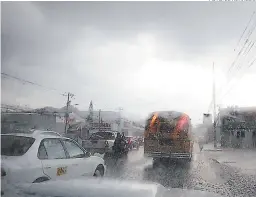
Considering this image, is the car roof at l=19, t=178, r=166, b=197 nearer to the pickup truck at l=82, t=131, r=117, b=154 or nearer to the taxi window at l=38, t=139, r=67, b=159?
the taxi window at l=38, t=139, r=67, b=159

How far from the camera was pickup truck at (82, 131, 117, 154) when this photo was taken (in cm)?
1722

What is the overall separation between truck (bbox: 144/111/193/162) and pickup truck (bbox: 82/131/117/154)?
350 centimetres

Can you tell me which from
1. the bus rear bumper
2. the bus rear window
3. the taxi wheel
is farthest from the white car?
the bus rear bumper

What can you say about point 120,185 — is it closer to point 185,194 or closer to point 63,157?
point 185,194

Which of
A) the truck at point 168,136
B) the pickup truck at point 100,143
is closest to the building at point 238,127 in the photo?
the pickup truck at point 100,143

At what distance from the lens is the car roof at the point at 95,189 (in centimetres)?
327

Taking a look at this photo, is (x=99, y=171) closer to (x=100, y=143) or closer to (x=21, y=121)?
(x=21, y=121)

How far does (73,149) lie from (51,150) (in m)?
0.81

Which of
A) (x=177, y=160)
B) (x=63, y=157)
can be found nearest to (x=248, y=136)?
(x=177, y=160)

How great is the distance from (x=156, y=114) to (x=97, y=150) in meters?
4.14

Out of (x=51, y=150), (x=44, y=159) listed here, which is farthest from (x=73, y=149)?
(x=44, y=159)

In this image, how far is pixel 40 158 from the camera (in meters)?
5.44

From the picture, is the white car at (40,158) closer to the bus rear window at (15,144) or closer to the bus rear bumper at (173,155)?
the bus rear window at (15,144)

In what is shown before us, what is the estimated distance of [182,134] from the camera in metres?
14.5
